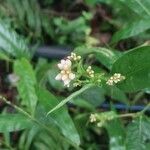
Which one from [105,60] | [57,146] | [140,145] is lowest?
[57,146]

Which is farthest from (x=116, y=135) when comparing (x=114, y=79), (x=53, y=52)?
(x=53, y=52)

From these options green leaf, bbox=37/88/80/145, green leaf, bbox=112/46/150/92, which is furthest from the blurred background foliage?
green leaf, bbox=112/46/150/92

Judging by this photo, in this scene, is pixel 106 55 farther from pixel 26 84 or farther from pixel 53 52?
pixel 53 52

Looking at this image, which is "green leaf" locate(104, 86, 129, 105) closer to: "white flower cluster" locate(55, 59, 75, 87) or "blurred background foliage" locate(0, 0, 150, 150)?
"blurred background foliage" locate(0, 0, 150, 150)

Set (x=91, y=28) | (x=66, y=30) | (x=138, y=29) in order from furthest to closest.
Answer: (x=91, y=28)
(x=66, y=30)
(x=138, y=29)

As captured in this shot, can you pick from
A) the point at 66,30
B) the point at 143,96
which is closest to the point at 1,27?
the point at 66,30

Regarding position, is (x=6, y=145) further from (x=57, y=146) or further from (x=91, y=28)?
(x=91, y=28)

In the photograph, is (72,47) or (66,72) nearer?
(66,72)
